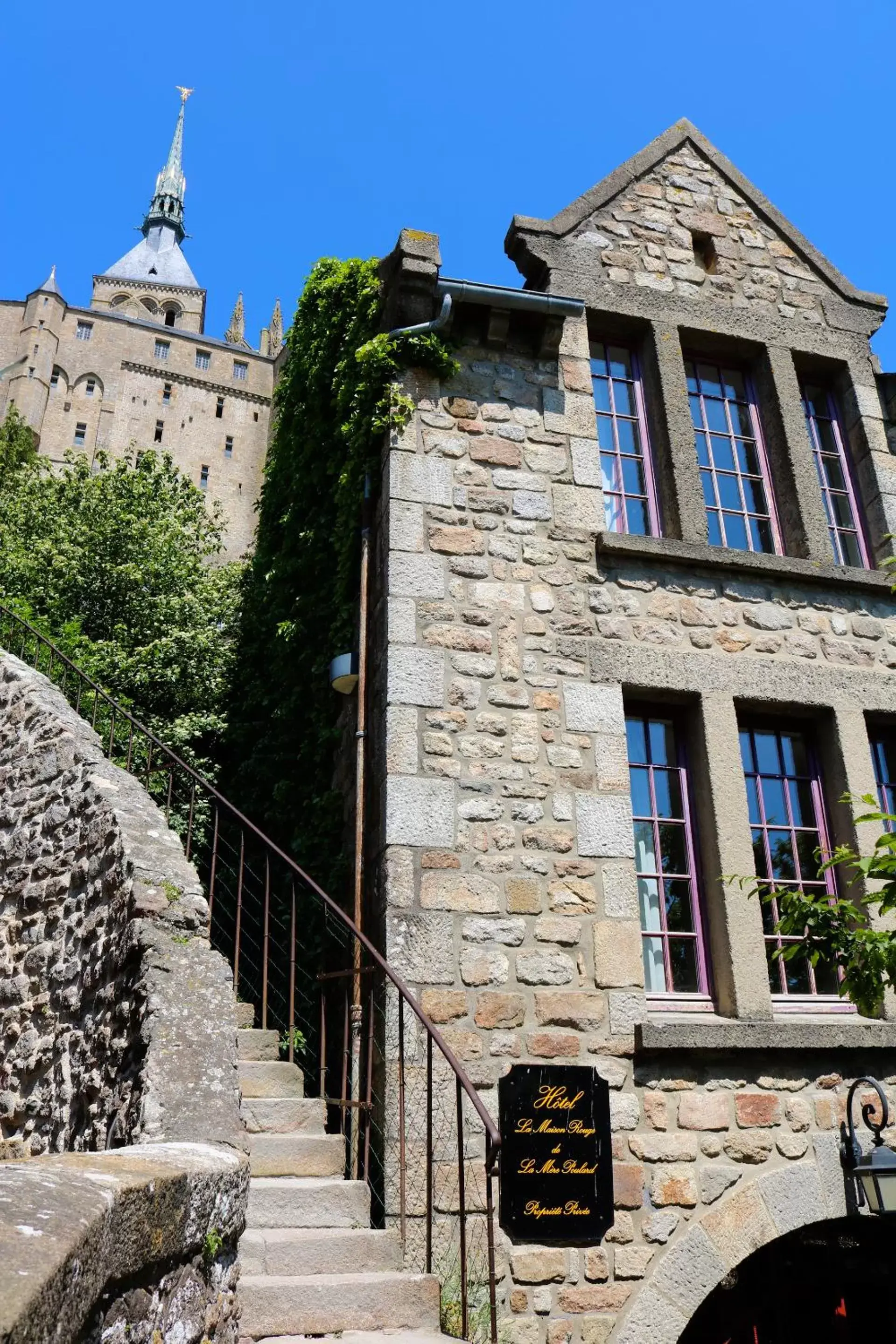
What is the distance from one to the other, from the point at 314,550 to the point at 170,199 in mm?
90516

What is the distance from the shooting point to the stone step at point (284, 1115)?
16.2 feet

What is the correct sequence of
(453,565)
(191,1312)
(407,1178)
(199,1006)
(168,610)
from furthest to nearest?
1. (168,610)
2. (453,565)
3. (407,1178)
4. (199,1006)
5. (191,1312)

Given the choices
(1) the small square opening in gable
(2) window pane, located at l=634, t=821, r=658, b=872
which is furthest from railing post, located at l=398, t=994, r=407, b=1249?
(1) the small square opening in gable

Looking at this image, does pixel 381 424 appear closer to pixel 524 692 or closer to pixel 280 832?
pixel 524 692

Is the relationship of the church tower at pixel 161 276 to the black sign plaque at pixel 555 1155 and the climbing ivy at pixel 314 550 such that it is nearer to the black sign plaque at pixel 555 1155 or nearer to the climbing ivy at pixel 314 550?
the climbing ivy at pixel 314 550

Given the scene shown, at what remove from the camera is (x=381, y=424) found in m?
6.30

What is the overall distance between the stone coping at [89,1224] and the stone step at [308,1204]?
1.76m

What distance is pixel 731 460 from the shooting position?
7.20 meters

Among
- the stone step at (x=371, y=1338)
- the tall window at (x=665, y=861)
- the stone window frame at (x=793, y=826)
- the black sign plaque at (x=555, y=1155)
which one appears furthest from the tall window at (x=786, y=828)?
the stone step at (x=371, y=1338)

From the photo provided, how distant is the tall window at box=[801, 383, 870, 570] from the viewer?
283 inches

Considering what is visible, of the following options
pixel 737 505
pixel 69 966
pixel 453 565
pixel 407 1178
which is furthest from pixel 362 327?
pixel 407 1178

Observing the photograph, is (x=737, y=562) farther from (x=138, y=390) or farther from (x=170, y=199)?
(x=170, y=199)

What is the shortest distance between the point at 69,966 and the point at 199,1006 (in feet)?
3.58

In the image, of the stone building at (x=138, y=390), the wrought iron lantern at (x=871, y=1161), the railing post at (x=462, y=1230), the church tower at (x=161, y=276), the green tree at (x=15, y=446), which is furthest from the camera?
the church tower at (x=161, y=276)
